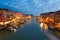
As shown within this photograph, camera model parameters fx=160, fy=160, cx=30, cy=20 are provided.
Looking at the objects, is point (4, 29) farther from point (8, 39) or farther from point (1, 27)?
point (8, 39)

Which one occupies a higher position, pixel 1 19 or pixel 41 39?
pixel 1 19

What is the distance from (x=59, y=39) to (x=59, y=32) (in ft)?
8.17

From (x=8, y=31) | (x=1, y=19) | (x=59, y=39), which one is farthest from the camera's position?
(x=1, y=19)

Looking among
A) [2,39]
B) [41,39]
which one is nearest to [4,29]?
[2,39]

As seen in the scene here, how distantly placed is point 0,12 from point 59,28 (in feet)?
25.9

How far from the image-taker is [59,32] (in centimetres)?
1248

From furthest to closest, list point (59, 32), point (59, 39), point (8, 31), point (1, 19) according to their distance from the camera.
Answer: point (1, 19) → point (8, 31) → point (59, 32) → point (59, 39)

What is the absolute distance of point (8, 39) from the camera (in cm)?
1027

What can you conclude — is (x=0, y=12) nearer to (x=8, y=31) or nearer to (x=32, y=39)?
(x=8, y=31)

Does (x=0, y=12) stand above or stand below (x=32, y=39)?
above

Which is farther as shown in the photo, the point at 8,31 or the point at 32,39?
the point at 8,31

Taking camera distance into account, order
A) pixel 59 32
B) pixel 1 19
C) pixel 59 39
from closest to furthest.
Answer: pixel 59 39
pixel 59 32
pixel 1 19

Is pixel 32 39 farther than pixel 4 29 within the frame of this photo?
No

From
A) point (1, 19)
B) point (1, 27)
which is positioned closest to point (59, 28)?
point (1, 27)
